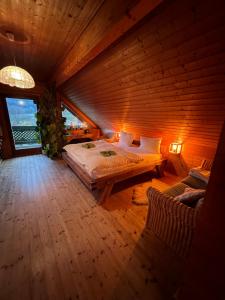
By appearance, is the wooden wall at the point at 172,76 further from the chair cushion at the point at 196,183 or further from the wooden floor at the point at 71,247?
the wooden floor at the point at 71,247

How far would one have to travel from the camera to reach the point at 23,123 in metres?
5.15

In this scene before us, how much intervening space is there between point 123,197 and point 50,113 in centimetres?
338

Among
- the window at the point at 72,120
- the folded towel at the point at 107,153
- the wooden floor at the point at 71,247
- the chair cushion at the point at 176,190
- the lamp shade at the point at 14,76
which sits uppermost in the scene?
the lamp shade at the point at 14,76

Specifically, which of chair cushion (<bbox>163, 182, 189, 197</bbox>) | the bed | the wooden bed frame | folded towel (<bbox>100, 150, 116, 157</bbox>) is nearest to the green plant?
the bed

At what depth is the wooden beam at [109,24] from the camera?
1.21 meters

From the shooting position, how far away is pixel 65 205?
7.02ft

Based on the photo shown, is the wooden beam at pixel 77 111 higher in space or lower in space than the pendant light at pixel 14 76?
lower

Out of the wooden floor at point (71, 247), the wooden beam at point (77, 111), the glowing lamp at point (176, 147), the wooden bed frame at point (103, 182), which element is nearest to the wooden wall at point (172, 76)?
the glowing lamp at point (176, 147)

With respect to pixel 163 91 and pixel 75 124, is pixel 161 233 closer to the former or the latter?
pixel 163 91

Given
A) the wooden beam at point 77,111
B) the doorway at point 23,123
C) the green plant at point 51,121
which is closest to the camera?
the green plant at point 51,121

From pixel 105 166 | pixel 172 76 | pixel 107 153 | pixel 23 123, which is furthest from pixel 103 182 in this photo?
pixel 23 123

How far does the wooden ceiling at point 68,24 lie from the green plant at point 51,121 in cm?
152

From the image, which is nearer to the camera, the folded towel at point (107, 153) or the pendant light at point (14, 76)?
the pendant light at point (14, 76)

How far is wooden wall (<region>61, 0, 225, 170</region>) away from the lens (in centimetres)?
126
